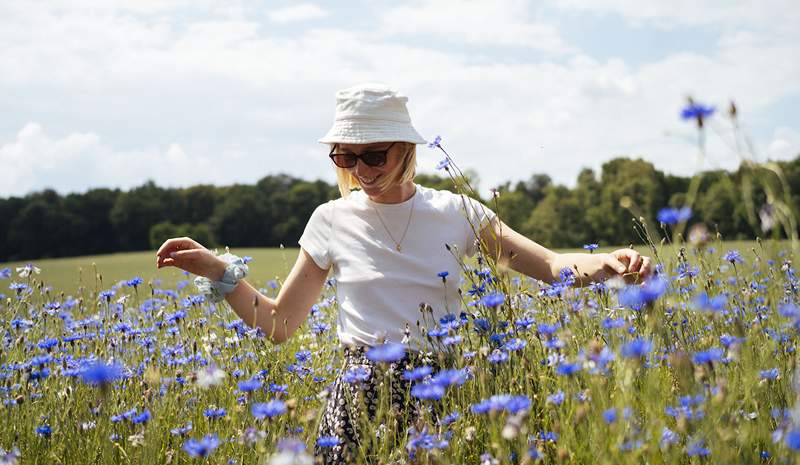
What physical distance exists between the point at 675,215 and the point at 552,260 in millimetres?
878

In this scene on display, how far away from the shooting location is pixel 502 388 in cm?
203

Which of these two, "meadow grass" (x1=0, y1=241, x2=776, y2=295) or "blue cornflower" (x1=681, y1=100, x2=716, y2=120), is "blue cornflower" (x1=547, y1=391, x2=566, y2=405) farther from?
"blue cornflower" (x1=681, y1=100, x2=716, y2=120)

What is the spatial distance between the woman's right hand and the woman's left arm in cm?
91

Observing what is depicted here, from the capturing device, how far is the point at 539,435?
1797 millimetres

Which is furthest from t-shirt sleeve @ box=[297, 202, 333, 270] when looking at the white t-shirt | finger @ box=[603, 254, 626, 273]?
finger @ box=[603, 254, 626, 273]

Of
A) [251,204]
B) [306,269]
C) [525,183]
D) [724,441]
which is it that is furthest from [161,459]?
[525,183]

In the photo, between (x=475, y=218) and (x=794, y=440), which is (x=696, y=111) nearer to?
(x=794, y=440)

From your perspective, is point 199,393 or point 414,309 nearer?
point 414,309

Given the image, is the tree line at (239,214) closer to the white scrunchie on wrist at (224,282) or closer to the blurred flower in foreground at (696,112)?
the white scrunchie on wrist at (224,282)

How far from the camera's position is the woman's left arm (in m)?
2.21

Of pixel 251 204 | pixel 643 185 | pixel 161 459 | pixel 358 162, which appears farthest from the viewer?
pixel 251 204

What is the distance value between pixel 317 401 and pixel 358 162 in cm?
80

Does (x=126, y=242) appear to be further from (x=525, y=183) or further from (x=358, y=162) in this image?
(x=358, y=162)

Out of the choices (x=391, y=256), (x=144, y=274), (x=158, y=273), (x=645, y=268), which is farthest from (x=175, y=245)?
(x=144, y=274)
